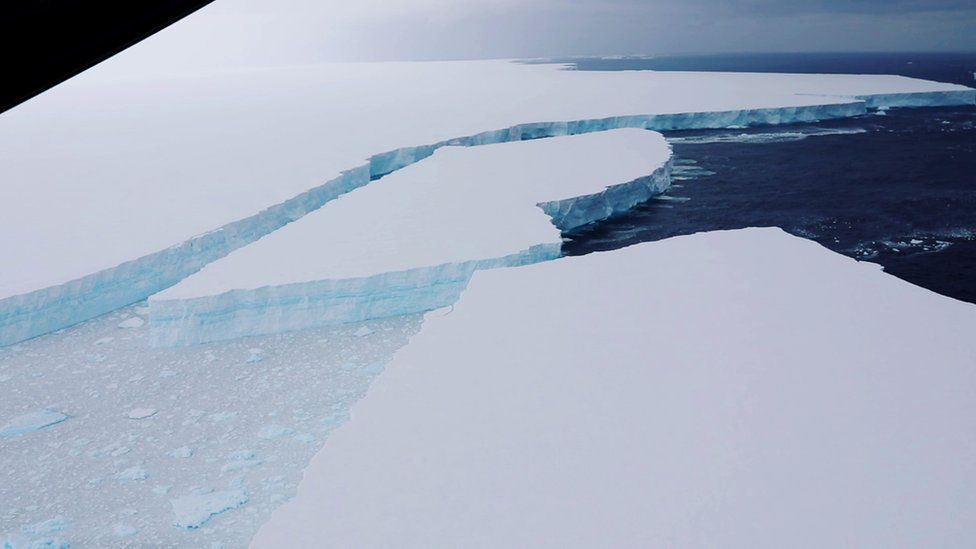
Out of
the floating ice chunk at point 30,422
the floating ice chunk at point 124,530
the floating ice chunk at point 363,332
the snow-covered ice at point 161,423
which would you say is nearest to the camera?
the floating ice chunk at point 124,530

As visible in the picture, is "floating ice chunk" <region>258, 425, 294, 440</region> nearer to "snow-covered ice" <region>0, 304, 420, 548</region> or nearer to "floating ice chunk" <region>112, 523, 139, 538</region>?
"snow-covered ice" <region>0, 304, 420, 548</region>

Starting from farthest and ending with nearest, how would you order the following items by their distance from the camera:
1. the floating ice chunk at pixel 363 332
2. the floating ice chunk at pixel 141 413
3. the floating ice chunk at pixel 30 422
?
the floating ice chunk at pixel 363 332
the floating ice chunk at pixel 141 413
the floating ice chunk at pixel 30 422

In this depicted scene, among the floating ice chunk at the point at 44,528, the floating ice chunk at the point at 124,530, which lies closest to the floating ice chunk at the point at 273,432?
the floating ice chunk at the point at 124,530

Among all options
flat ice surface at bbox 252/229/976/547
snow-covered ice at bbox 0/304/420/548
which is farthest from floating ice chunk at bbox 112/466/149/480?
flat ice surface at bbox 252/229/976/547

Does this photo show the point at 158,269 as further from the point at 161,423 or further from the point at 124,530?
the point at 124,530

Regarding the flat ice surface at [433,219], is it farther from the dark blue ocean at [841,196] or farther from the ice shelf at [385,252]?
the dark blue ocean at [841,196]

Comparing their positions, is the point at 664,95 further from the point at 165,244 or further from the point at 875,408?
the point at 875,408
